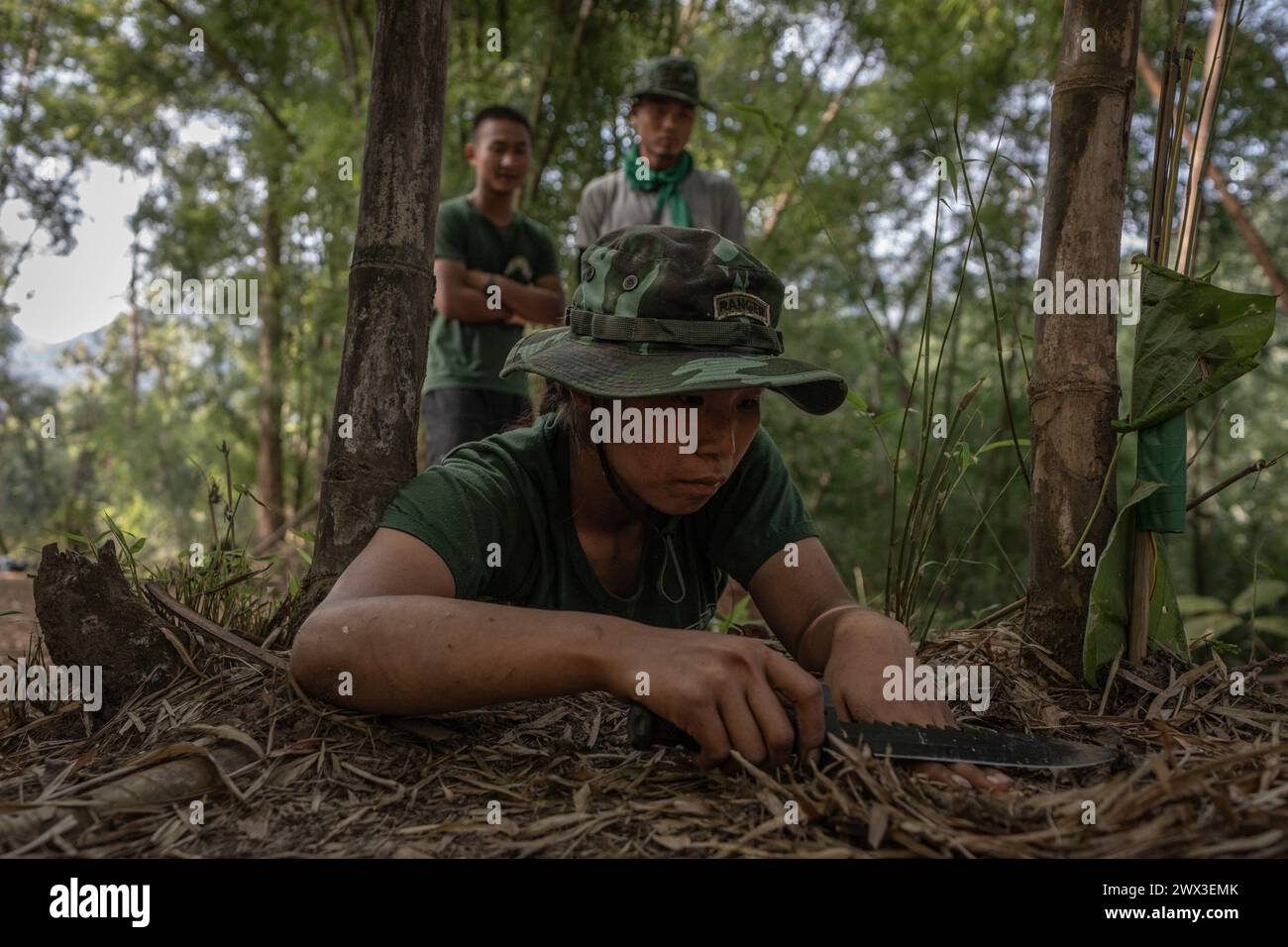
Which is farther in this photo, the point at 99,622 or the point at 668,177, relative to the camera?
the point at 668,177

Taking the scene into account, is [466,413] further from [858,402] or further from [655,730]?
[655,730]

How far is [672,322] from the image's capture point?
1.64 meters

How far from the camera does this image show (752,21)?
27.6ft

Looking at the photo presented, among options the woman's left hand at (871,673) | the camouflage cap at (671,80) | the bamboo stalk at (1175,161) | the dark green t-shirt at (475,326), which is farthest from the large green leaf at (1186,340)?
the camouflage cap at (671,80)

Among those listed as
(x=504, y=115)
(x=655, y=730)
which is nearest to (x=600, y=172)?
(x=504, y=115)

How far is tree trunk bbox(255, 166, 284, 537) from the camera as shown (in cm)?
1020

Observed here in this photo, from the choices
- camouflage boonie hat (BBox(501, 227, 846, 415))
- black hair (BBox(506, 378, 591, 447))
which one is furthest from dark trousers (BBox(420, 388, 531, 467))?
camouflage boonie hat (BBox(501, 227, 846, 415))

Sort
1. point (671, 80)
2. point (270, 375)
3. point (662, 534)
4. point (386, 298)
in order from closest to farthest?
point (662, 534), point (386, 298), point (671, 80), point (270, 375)

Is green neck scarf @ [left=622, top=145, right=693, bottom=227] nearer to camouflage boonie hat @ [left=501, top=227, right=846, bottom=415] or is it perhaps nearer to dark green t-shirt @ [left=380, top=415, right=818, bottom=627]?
dark green t-shirt @ [left=380, top=415, right=818, bottom=627]

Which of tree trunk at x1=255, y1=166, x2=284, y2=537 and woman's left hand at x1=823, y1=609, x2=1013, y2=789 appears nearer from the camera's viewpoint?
woman's left hand at x1=823, y1=609, x2=1013, y2=789

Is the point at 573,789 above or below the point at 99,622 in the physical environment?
below

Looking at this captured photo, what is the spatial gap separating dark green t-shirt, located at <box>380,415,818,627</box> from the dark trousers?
5.26 feet

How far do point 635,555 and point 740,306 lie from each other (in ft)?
1.92
